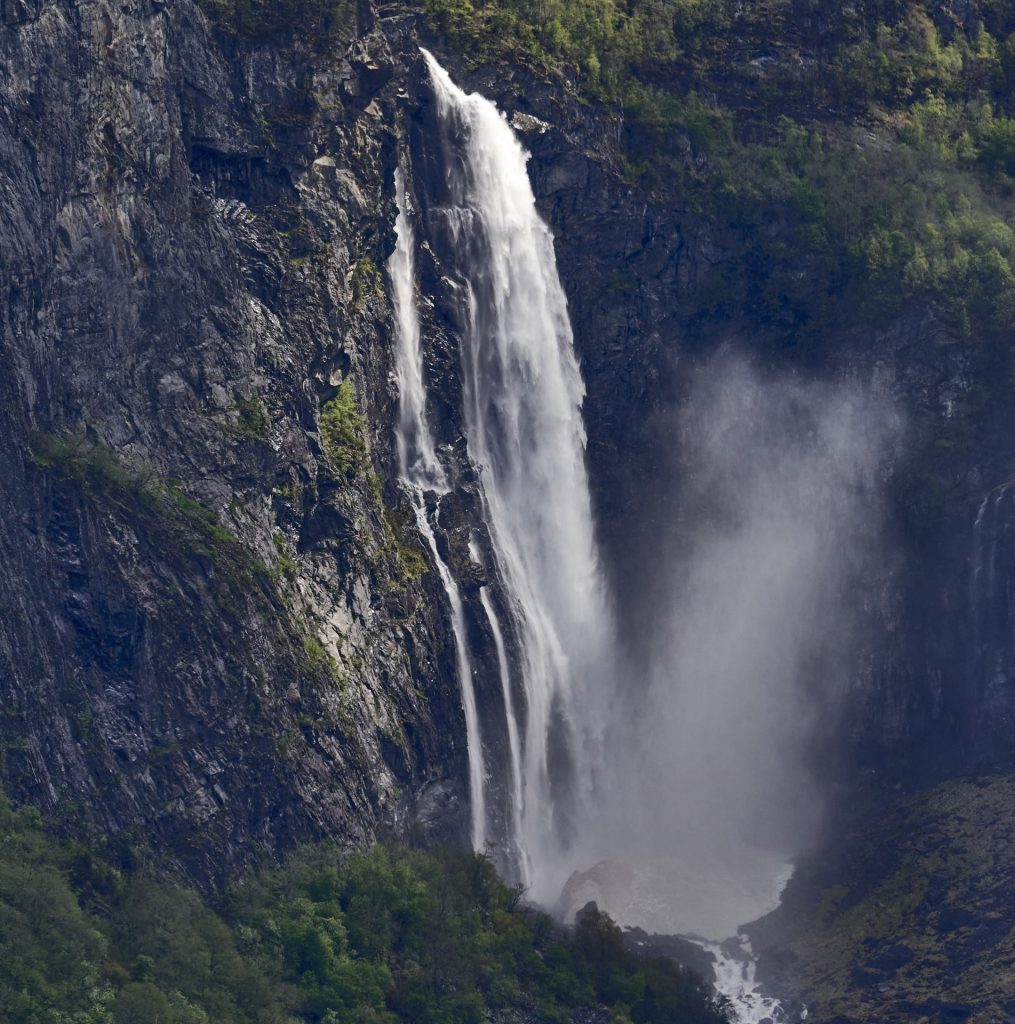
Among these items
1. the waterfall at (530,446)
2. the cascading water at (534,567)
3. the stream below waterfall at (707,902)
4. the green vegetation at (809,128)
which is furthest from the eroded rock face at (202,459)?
the green vegetation at (809,128)

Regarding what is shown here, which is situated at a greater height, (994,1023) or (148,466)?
(148,466)

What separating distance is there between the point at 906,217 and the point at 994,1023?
39.9m

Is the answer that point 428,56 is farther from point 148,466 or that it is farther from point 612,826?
point 612,826

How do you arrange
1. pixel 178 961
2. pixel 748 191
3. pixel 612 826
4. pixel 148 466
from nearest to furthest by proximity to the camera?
pixel 178 961
pixel 148 466
pixel 612 826
pixel 748 191

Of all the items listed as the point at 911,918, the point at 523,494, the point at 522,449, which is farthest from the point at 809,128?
the point at 911,918

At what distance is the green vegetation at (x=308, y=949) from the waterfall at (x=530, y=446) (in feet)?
32.5

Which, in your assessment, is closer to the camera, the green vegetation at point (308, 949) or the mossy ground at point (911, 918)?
the green vegetation at point (308, 949)

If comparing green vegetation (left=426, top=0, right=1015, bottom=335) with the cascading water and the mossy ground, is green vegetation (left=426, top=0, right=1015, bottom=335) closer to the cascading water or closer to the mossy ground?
the cascading water

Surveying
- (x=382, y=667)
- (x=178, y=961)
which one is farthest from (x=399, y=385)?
(x=178, y=961)

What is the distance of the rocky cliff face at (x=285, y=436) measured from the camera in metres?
88.5

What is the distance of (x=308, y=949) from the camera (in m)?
89.6

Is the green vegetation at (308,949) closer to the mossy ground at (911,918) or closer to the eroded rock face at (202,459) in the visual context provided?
the eroded rock face at (202,459)

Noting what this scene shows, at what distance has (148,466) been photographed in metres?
91.8

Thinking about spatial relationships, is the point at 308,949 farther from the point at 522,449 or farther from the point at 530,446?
the point at 530,446
